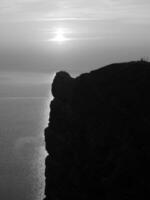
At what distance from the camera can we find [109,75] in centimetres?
3909

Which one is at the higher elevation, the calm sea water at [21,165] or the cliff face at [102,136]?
the cliff face at [102,136]

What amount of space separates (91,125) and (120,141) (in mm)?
4348

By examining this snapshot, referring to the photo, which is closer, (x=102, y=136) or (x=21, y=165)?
(x=102, y=136)

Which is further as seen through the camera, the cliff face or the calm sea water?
the calm sea water

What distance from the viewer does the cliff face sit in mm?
33062

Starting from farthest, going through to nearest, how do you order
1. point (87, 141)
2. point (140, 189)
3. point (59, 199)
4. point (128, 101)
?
point (59, 199)
point (87, 141)
point (128, 101)
point (140, 189)

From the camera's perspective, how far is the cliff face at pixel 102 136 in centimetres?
3306

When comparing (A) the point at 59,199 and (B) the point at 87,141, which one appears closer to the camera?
(B) the point at 87,141

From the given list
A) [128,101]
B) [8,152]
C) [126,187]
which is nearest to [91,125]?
[128,101]

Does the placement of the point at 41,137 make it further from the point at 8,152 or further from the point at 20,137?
the point at 8,152

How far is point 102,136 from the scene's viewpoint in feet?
116

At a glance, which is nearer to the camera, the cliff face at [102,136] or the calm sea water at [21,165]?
the cliff face at [102,136]

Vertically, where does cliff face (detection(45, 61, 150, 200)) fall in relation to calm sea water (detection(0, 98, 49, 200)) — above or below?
above

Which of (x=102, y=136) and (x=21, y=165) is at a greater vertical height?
(x=102, y=136)
